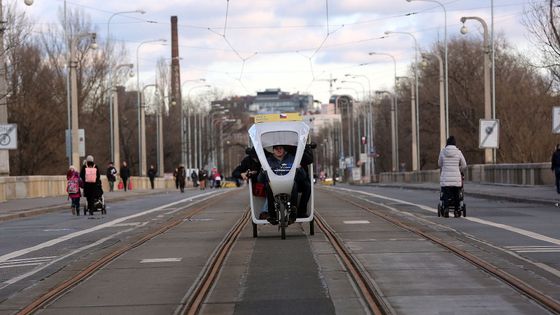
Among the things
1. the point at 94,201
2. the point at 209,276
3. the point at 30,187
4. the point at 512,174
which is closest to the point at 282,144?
the point at 209,276

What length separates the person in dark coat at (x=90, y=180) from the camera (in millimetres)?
27500

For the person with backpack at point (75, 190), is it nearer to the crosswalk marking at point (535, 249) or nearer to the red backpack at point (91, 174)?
the red backpack at point (91, 174)

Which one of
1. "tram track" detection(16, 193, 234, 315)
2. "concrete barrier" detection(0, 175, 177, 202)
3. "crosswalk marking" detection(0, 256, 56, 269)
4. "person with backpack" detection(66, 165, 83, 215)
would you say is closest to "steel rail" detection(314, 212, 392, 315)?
"tram track" detection(16, 193, 234, 315)

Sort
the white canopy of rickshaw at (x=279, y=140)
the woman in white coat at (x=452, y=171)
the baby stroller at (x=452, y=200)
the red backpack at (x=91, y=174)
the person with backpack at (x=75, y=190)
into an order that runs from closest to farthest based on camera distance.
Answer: the white canopy of rickshaw at (x=279, y=140)
the woman in white coat at (x=452, y=171)
the baby stroller at (x=452, y=200)
the red backpack at (x=91, y=174)
the person with backpack at (x=75, y=190)

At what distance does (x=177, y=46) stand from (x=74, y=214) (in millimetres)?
82664

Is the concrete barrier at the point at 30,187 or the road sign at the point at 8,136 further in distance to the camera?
the concrete barrier at the point at 30,187

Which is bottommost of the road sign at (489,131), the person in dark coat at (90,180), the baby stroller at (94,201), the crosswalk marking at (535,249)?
the crosswalk marking at (535,249)

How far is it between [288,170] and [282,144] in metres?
0.57

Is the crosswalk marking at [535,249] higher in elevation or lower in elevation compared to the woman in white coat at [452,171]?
lower

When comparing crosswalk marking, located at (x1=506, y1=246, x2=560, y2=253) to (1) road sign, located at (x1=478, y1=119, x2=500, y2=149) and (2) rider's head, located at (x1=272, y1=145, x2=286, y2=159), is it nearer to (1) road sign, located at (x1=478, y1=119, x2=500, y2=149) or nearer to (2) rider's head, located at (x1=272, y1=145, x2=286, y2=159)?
(2) rider's head, located at (x1=272, y1=145, x2=286, y2=159)

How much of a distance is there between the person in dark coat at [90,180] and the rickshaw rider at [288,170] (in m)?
11.4

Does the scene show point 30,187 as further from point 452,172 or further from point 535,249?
point 535,249

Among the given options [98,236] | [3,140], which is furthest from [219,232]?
[3,140]

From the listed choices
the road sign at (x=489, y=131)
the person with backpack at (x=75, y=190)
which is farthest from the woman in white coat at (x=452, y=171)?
the road sign at (x=489, y=131)
